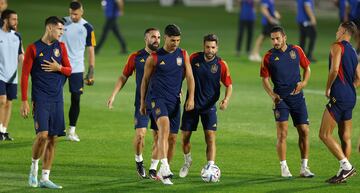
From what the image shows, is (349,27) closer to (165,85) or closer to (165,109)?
(165,85)

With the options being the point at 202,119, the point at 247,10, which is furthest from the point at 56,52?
the point at 247,10

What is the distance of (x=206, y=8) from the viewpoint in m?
58.4

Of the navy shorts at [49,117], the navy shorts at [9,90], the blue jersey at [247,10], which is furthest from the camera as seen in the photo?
the blue jersey at [247,10]

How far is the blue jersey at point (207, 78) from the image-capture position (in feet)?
52.0

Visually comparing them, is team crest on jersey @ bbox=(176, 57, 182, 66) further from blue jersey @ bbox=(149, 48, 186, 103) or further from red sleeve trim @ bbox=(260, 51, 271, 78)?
red sleeve trim @ bbox=(260, 51, 271, 78)

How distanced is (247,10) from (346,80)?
1976 cm

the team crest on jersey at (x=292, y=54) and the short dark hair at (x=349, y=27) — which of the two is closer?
the short dark hair at (x=349, y=27)

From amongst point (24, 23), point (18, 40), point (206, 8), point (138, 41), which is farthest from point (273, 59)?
point (206, 8)

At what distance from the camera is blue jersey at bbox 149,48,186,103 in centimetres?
1538

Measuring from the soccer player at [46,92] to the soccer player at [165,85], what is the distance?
48.1 inches

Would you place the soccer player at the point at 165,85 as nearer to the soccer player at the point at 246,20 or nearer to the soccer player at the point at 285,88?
the soccer player at the point at 285,88

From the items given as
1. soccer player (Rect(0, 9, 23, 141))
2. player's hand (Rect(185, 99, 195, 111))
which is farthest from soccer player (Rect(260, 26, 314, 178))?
soccer player (Rect(0, 9, 23, 141))

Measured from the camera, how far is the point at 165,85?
610 inches

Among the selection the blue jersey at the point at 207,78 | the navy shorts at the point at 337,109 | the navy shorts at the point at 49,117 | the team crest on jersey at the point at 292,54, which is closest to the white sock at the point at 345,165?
the navy shorts at the point at 337,109
